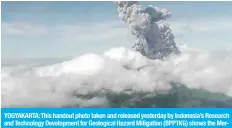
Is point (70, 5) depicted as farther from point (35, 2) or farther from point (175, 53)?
point (175, 53)

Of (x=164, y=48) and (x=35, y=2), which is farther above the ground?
(x=35, y=2)

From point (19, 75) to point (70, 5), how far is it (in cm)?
122

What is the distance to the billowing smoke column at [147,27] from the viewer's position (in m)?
6.89

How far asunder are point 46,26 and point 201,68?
2.26 meters

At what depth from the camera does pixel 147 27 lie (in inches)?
283

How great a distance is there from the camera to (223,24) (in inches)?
269

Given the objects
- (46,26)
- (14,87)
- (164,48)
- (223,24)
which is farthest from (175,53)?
(14,87)

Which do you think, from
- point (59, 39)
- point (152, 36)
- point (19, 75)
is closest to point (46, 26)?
point (59, 39)

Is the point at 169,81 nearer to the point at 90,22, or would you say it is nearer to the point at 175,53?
the point at 175,53

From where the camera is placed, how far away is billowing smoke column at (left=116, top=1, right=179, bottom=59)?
689 centimetres

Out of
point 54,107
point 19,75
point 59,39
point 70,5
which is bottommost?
point 54,107

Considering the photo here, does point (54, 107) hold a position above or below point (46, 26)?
below

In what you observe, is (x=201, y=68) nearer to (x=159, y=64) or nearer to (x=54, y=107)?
(x=159, y=64)

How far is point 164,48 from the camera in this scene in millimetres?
6992
